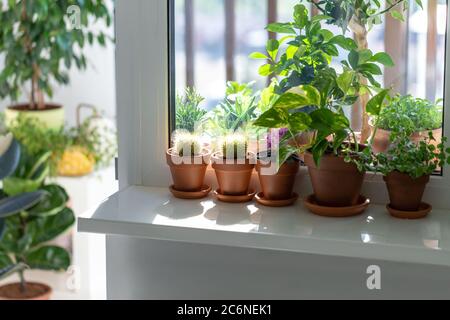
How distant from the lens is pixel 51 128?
2812 millimetres

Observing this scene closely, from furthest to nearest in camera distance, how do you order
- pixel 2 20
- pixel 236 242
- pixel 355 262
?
pixel 2 20 < pixel 355 262 < pixel 236 242

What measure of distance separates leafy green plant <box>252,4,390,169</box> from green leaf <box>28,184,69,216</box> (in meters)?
1.05

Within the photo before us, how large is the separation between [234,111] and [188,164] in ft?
0.51

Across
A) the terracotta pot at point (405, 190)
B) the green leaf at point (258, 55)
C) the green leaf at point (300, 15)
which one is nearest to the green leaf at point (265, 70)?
the green leaf at point (258, 55)

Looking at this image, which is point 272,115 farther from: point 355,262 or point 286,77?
point 355,262

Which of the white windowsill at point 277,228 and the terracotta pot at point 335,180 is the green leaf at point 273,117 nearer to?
the terracotta pot at point 335,180

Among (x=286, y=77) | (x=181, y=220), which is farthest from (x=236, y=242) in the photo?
(x=286, y=77)

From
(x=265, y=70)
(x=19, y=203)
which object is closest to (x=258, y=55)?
(x=265, y=70)

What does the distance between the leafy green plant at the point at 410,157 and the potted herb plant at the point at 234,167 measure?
284mm

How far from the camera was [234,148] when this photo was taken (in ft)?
5.48

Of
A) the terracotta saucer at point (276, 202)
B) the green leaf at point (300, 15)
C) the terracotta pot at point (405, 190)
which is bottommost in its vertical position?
the terracotta saucer at point (276, 202)

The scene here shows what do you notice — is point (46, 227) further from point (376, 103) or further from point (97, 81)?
point (376, 103)

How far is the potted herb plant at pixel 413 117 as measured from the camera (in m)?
1.58
